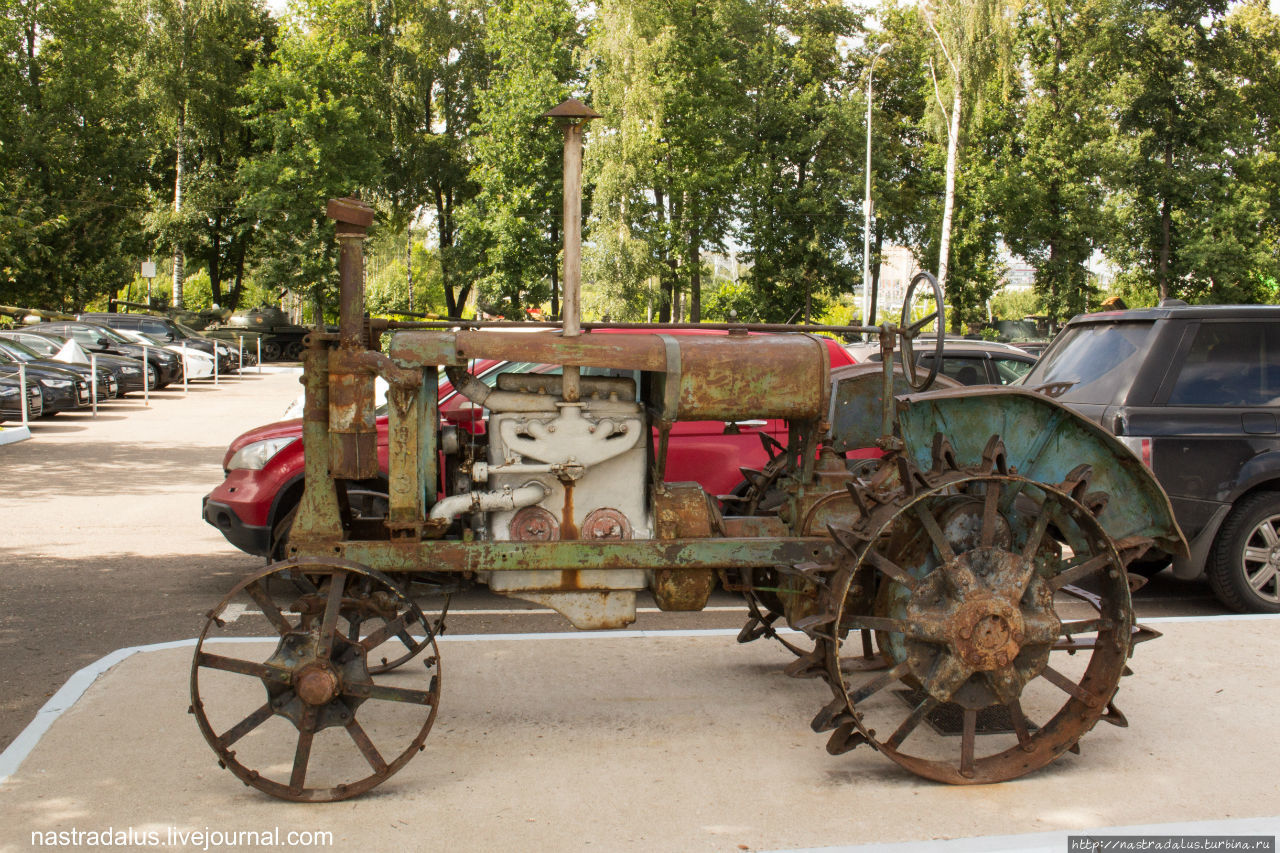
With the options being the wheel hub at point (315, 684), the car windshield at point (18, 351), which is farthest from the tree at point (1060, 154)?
the wheel hub at point (315, 684)

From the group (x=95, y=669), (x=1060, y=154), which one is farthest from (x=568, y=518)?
(x=1060, y=154)

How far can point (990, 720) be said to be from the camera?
199 inches

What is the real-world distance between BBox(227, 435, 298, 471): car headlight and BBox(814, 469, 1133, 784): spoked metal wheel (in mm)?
4640

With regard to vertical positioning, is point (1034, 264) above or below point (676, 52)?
below

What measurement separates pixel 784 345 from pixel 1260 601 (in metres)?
4.51

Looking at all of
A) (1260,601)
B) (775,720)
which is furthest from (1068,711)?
(1260,601)

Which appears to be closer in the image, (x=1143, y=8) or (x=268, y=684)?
(x=268, y=684)

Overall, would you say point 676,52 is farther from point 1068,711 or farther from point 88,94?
point 1068,711

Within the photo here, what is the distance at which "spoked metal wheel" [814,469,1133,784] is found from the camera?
4207mm

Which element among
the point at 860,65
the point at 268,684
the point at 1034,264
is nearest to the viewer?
the point at 268,684

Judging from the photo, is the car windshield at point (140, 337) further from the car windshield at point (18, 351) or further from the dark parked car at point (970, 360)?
the dark parked car at point (970, 360)

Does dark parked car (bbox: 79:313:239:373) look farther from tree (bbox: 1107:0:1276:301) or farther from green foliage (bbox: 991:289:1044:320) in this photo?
green foliage (bbox: 991:289:1044:320)

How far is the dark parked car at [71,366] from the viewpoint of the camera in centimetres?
2102

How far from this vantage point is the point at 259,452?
7.61 metres
